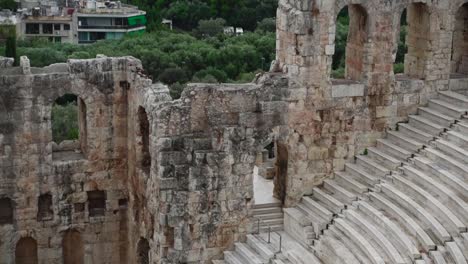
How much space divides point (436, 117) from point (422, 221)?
15.5ft

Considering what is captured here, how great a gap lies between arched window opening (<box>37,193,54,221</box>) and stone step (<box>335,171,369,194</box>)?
9.02m

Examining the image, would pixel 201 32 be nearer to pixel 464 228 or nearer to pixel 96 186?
pixel 96 186

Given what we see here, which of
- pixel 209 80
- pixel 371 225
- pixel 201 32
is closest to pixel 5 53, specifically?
pixel 209 80

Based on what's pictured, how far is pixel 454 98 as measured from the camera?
28.0m

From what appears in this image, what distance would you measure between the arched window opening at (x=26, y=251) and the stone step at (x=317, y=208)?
8.86m

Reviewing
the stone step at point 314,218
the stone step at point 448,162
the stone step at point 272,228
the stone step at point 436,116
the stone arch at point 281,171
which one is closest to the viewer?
the stone step at point 448,162

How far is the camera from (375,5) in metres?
27.1

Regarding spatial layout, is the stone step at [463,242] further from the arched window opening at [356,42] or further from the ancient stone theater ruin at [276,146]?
the arched window opening at [356,42]

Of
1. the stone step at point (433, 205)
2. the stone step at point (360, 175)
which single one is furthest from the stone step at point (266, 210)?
the stone step at point (433, 205)

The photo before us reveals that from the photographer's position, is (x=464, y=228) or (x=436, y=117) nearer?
(x=464, y=228)

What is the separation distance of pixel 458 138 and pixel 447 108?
6.27ft

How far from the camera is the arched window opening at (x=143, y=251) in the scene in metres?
29.4

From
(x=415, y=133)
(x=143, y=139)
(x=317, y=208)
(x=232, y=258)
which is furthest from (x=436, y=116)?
(x=143, y=139)

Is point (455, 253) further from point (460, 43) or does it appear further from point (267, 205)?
point (460, 43)
